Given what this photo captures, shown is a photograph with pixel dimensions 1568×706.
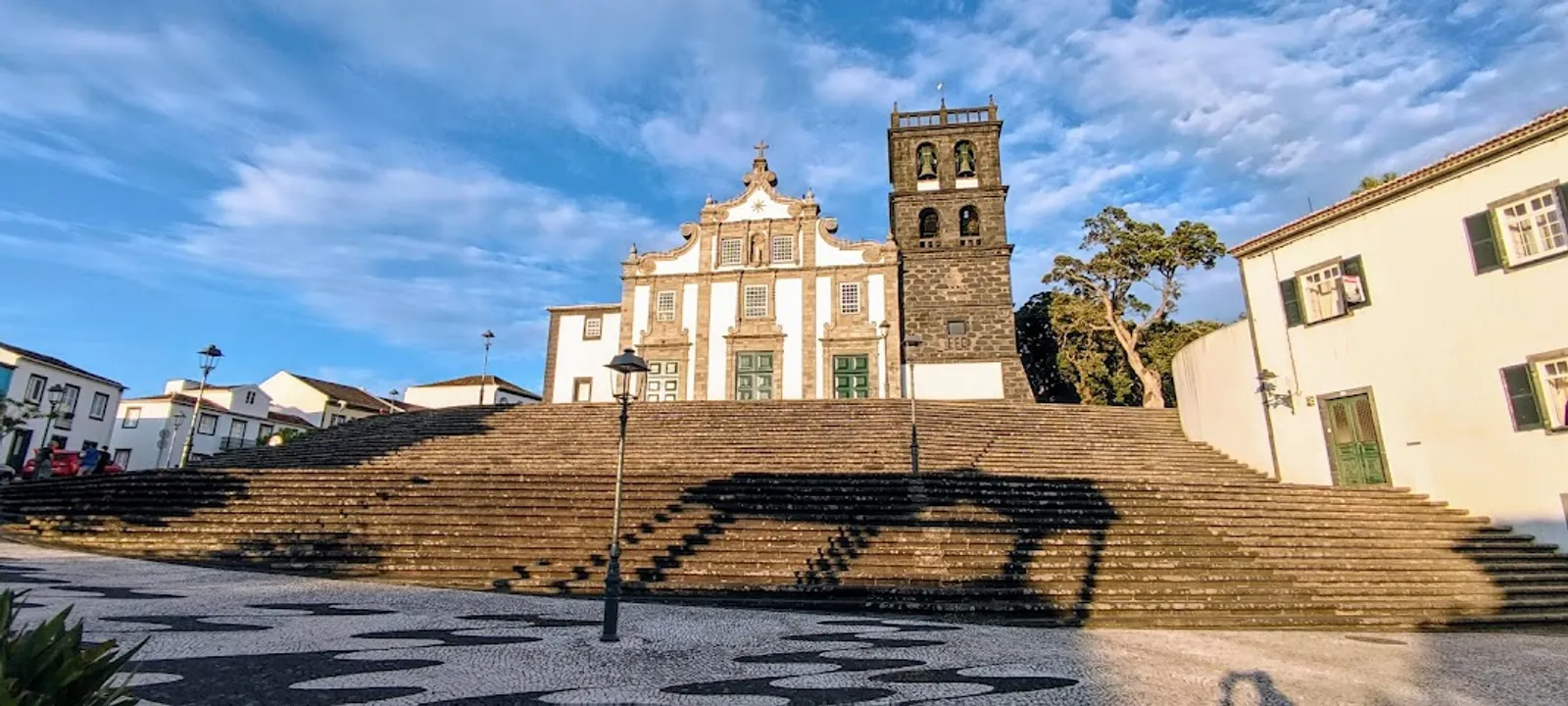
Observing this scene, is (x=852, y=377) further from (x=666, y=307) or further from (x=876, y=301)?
(x=666, y=307)

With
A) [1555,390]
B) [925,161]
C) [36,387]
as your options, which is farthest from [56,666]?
[36,387]

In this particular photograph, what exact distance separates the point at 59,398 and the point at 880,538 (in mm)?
41934

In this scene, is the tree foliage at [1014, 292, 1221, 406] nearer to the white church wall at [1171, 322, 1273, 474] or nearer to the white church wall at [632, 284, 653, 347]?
the white church wall at [1171, 322, 1273, 474]

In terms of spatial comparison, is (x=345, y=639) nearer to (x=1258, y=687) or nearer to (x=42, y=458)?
(x=1258, y=687)

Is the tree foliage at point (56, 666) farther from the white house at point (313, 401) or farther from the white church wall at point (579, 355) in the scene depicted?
the white house at point (313, 401)

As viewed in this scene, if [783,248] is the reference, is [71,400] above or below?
below

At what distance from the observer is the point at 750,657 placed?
6.36 meters

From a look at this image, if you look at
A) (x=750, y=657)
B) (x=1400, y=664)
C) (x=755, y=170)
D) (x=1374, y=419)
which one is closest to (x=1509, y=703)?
(x=1400, y=664)

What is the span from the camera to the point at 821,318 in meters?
29.0

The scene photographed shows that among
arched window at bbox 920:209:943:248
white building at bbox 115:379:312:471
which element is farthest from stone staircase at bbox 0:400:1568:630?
white building at bbox 115:379:312:471

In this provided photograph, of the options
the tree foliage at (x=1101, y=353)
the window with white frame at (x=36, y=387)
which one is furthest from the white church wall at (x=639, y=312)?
the window with white frame at (x=36, y=387)

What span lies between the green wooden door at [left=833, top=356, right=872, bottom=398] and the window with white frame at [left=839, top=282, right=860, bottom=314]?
211cm

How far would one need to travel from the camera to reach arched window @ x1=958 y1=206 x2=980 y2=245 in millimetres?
31844

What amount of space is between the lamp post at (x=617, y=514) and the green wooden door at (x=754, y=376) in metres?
19.6
